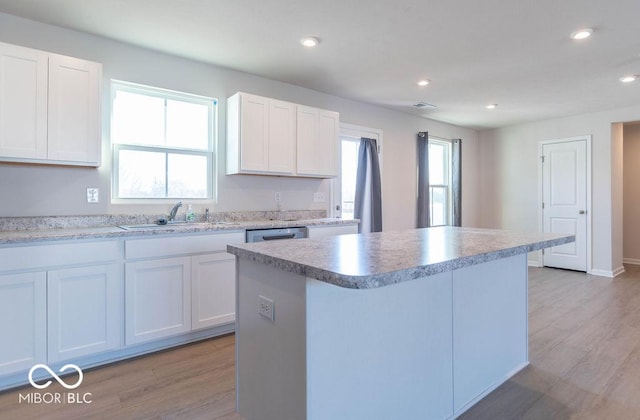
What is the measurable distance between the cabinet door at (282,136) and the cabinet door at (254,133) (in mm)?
57

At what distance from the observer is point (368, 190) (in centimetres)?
469

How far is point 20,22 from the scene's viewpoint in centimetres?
259

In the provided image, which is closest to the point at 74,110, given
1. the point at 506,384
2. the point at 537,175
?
the point at 506,384

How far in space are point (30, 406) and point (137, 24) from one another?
2.61 m

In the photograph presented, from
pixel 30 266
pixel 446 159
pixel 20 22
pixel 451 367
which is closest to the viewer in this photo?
pixel 451 367

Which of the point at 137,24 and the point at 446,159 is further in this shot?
the point at 446,159

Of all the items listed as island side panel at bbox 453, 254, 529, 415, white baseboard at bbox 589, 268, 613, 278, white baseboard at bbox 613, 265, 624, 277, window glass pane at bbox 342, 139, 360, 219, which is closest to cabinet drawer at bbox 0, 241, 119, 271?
island side panel at bbox 453, 254, 529, 415

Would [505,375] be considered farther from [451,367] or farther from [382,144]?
[382,144]

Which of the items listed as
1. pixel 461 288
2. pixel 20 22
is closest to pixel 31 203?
pixel 20 22

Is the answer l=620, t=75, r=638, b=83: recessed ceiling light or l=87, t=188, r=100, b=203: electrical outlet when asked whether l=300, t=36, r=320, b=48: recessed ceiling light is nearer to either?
l=87, t=188, r=100, b=203: electrical outlet

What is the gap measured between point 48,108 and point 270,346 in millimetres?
2322

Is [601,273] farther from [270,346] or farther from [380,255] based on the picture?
[270,346]

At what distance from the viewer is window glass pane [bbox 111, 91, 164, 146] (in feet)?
10.0

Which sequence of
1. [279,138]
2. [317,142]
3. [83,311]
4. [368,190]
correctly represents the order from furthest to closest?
[368,190]
[317,142]
[279,138]
[83,311]
